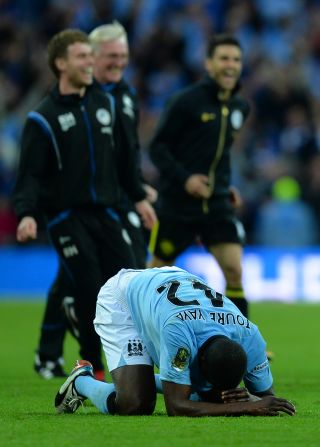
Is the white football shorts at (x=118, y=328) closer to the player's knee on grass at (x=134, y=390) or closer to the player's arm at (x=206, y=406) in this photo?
the player's knee on grass at (x=134, y=390)

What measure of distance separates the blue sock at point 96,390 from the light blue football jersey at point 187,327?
33 centimetres

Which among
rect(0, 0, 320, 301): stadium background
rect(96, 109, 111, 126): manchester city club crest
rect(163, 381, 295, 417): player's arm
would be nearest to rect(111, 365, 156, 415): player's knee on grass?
rect(163, 381, 295, 417): player's arm

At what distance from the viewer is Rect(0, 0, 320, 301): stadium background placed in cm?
1847

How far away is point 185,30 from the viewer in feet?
68.2

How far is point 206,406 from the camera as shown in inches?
259

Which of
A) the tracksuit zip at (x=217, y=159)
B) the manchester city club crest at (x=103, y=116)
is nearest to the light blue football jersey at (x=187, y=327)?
the manchester city club crest at (x=103, y=116)

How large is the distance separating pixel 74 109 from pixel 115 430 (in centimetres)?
321

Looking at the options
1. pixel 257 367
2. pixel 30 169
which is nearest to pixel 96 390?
pixel 257 367

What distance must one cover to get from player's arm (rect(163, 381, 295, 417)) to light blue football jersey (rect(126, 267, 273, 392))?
66mm

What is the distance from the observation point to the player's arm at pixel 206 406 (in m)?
6.53

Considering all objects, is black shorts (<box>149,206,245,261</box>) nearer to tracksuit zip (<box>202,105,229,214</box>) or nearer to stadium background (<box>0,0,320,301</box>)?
tracksuit zip (<box>202,105,229,214</box>)

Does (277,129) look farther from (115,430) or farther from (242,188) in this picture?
(115,430)

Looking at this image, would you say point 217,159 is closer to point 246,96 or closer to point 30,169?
point 30,169

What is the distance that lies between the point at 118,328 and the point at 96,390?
0.38 meters
